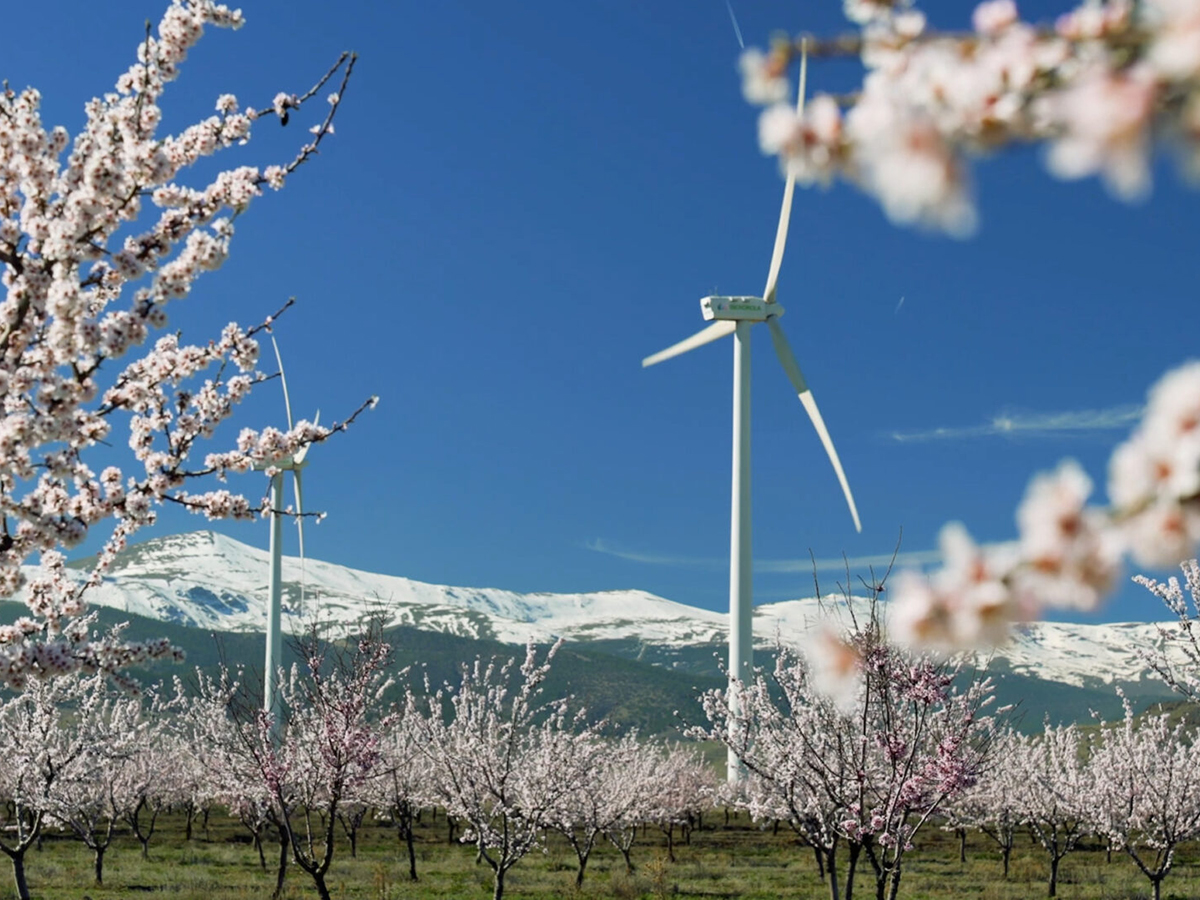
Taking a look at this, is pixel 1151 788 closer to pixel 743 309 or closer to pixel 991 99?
pixel 743 309

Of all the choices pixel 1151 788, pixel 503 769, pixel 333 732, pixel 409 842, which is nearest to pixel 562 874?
pixel 409 842

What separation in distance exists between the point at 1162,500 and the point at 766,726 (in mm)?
16694

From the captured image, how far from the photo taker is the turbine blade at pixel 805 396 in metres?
30.7

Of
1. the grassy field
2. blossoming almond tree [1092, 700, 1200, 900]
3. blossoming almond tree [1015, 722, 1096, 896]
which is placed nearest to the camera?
blossoming almond tree [1092, 700, 1200, 900]

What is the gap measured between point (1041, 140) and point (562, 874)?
39.4m

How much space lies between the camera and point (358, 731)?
17.3 m

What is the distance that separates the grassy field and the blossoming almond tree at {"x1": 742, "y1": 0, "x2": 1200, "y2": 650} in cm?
2699

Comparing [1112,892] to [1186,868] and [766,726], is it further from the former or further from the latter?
[766,726]

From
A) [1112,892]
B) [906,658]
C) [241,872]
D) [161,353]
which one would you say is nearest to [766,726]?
[906,658]

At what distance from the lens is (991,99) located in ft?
6.96

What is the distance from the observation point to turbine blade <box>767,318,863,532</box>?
101ft

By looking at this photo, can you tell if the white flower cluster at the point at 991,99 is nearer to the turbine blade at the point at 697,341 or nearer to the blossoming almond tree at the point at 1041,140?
the blossoming almond tree at the point at 1041,140

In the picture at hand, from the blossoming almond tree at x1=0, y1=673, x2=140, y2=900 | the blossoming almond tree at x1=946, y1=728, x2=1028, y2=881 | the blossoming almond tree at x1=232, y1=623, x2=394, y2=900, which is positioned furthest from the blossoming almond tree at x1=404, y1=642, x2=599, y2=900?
the blossoming almond tree at x1=946, y1=728, x2=1028, y2=881

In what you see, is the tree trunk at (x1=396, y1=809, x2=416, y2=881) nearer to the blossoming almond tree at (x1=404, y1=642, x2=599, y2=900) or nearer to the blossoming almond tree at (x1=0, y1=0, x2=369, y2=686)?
the blossoming almond tree at (x1=404, y1=642, x2=599, y2=900)
